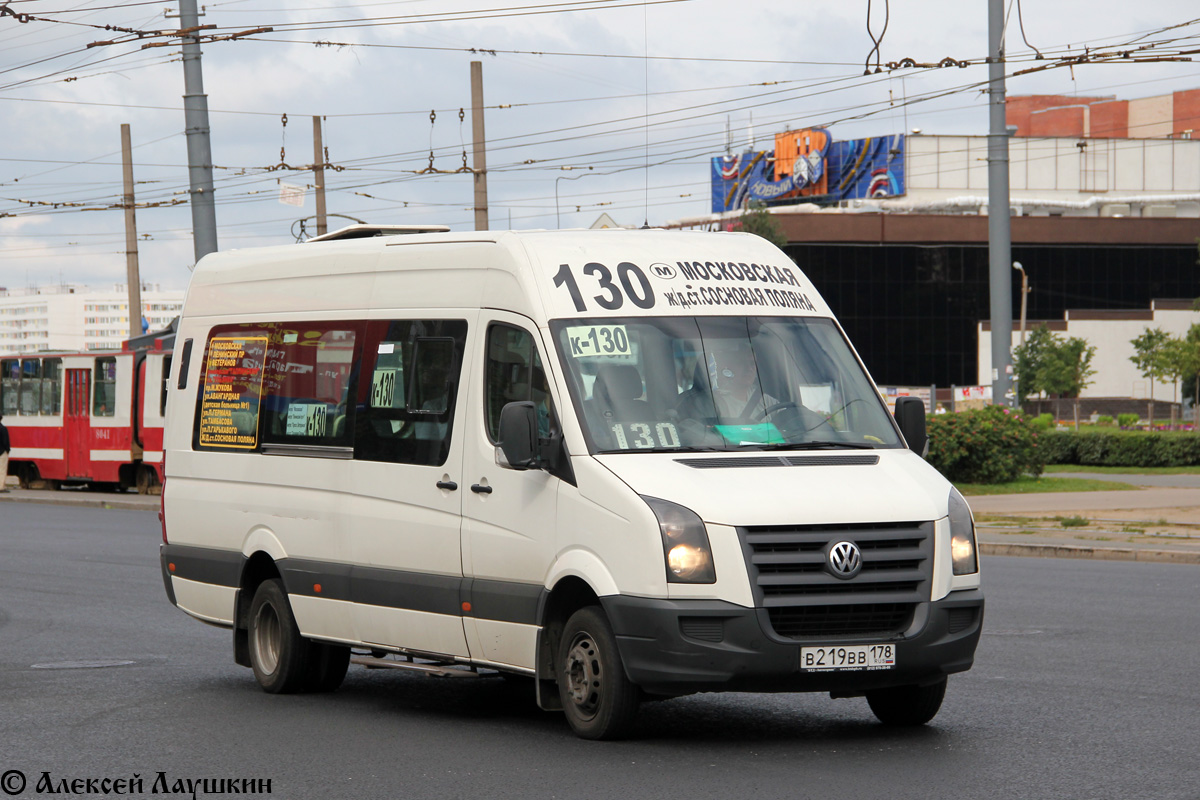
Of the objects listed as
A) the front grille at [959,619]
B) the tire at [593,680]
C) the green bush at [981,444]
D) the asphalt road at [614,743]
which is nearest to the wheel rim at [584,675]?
the tire at [593,680]

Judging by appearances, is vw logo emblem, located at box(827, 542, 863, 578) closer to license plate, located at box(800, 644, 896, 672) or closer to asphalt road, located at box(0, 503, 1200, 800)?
license plate, located at box(800, 644, 896, 672)

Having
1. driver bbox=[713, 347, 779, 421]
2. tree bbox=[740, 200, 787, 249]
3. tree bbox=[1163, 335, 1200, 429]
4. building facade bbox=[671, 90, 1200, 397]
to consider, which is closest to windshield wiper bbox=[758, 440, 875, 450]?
driver bbox=[713, 347, 779, 421]

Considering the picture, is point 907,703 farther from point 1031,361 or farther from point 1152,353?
point 1031,361

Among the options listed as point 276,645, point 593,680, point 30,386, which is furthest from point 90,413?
point 593,680

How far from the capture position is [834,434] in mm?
8039

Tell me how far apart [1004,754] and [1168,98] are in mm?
120025

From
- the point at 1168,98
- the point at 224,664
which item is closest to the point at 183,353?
the point at 224,664

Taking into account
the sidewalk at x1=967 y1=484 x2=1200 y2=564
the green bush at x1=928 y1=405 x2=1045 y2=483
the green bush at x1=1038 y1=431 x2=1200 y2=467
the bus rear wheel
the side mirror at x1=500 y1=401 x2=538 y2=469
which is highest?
the side mirror at x1=500 y1=401 x2=538 y2=469

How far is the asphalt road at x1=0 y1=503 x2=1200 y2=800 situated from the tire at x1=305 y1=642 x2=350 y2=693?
108mm

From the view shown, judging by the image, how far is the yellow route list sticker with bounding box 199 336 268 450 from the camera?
1016 centimetres

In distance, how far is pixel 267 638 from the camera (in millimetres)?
9789

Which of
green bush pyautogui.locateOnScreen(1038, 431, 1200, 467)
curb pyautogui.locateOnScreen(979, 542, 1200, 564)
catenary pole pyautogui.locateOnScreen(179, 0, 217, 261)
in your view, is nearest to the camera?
curb pyautogui.locateOnScreen(979, 542, 1200, 564)

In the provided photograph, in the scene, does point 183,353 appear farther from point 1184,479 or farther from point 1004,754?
point 1184,479

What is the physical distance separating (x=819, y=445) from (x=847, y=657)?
115cm
